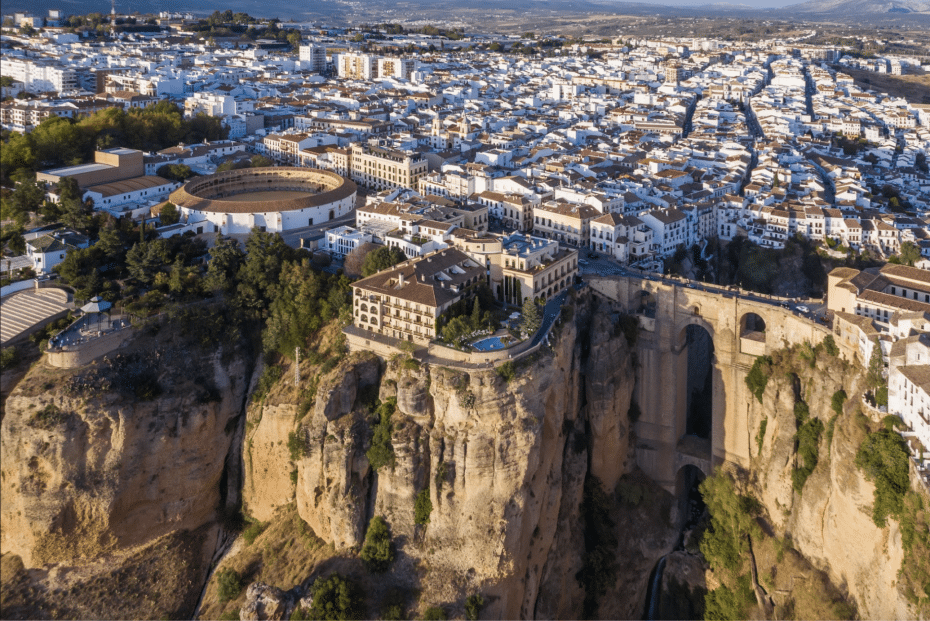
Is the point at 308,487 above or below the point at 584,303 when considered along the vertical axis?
below

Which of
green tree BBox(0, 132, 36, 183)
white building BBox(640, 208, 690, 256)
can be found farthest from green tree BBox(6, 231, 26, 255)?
white building BBox(640, 208, 690, 256)

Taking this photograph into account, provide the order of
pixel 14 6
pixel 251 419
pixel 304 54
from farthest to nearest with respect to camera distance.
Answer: pixel 14 6 → pixel 304 54 → pixel 251 419

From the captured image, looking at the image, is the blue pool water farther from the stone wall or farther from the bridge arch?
the stone wall

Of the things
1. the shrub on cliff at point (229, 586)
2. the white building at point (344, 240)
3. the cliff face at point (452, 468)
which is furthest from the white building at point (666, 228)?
the shrub on cliff at point (229, 586)

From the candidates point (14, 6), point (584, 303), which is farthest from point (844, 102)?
point (14, 6)

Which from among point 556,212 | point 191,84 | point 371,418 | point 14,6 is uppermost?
point 14,6

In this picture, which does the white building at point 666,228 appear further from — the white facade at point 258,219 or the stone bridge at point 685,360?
the white facade at point 258,219

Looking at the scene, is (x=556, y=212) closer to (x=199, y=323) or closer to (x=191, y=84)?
(x=199, y=323)
